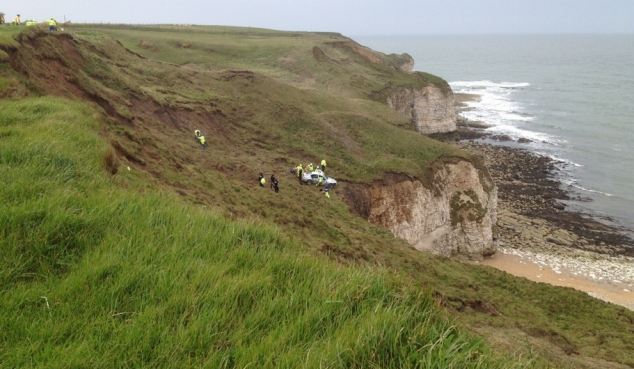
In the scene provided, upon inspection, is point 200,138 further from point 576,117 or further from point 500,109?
point 500,109

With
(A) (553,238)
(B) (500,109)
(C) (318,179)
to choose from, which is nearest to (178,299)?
(C) (318,179)

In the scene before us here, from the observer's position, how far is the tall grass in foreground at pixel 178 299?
334cm

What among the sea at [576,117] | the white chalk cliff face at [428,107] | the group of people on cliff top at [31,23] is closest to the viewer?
the group of people on cliff top at [31,23]

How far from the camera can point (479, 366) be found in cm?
328

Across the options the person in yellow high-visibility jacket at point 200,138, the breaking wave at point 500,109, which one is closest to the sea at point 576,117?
the breaking wave at point 500,109

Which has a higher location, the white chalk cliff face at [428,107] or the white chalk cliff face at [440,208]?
the white chalk cliff face at [428,107]

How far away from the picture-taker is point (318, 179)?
2719 cm

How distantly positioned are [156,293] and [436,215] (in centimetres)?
3008

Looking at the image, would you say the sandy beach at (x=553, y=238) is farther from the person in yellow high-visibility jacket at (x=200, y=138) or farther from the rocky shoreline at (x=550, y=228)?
the person in yellow high-visibility jacket at (x=200, y=138)

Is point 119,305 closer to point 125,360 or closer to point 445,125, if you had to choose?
point 125,360

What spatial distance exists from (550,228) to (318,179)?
26285mm

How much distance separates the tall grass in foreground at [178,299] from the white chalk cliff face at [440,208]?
2234 cm

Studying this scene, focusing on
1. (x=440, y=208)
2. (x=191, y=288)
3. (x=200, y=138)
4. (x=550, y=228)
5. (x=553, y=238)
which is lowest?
(x=553, y=238)

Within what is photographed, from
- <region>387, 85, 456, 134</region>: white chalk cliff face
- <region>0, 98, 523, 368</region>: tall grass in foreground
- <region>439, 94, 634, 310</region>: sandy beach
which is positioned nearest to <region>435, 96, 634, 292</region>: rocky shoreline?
<region>439, 94, 634, 310</region>: sandy beach
